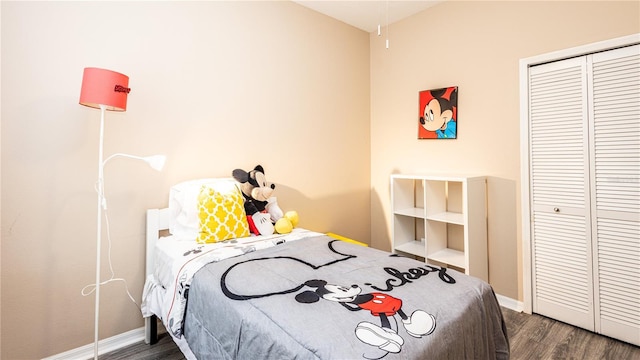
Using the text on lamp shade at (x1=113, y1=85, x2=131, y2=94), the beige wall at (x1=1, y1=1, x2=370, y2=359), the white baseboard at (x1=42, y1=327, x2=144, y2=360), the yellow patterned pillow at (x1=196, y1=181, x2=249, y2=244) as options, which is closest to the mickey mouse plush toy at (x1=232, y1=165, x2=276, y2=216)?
the yellow patterned pillow at (x1=196, y1=181, x2=249, y2=244)

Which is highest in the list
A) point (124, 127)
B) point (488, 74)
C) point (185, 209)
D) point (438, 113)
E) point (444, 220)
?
point (488, 74)

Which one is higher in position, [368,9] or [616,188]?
[368,9]

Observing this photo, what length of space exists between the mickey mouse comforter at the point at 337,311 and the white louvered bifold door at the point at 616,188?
130 centimetres

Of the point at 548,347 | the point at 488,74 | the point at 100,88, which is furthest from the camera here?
the point at 488,74

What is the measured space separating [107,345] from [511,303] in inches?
120

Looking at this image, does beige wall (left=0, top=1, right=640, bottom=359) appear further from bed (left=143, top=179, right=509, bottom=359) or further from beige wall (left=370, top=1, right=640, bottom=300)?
bed (left=143, top=179, right=509, bottom=359)

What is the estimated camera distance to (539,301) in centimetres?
249

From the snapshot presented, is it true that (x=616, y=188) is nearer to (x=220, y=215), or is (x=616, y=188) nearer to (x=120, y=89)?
(x=220, y=215)

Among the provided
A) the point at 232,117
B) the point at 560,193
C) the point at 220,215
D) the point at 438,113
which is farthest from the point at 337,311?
the point at 438,113

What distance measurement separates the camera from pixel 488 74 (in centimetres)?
272

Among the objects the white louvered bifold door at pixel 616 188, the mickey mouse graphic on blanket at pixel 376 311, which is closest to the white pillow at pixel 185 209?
the mickey mouse graphic on blanket at pixel 376 311

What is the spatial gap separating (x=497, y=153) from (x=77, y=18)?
3178 mm

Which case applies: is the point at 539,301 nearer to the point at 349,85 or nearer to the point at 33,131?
the point at 349,85

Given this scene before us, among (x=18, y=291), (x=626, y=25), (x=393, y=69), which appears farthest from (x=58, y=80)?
(x=626, y=25)
